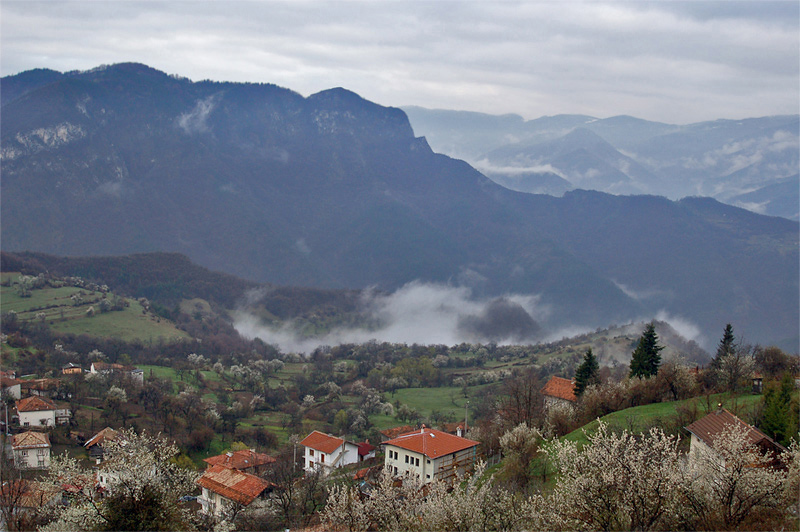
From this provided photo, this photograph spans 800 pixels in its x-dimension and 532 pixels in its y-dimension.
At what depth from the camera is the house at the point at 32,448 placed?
1986 inches

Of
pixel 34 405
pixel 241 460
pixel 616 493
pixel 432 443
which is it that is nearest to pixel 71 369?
pixel 34 405

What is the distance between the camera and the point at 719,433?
26.9m

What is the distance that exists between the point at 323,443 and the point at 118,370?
47014 millimetres

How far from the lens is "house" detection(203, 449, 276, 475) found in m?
45.4

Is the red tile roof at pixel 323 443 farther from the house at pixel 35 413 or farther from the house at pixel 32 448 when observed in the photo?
the house at pixel 35 413

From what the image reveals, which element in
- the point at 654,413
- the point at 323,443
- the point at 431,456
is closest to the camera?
the point at 654,413

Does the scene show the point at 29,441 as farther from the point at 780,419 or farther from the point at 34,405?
the point at 780,419

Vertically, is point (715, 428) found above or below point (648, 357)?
above

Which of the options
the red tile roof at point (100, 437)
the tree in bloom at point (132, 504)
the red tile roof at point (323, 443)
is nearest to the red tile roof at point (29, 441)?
the red tile roof at point (100, 437)

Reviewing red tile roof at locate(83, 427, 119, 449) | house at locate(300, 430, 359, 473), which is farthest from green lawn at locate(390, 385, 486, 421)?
red tile roof at locate(83, 427, 119, 449)

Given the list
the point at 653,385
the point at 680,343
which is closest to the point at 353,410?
the point at 653,385

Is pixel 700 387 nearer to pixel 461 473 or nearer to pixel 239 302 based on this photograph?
pixel 461 473

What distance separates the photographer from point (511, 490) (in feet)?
91.1

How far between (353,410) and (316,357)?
4930 cm
